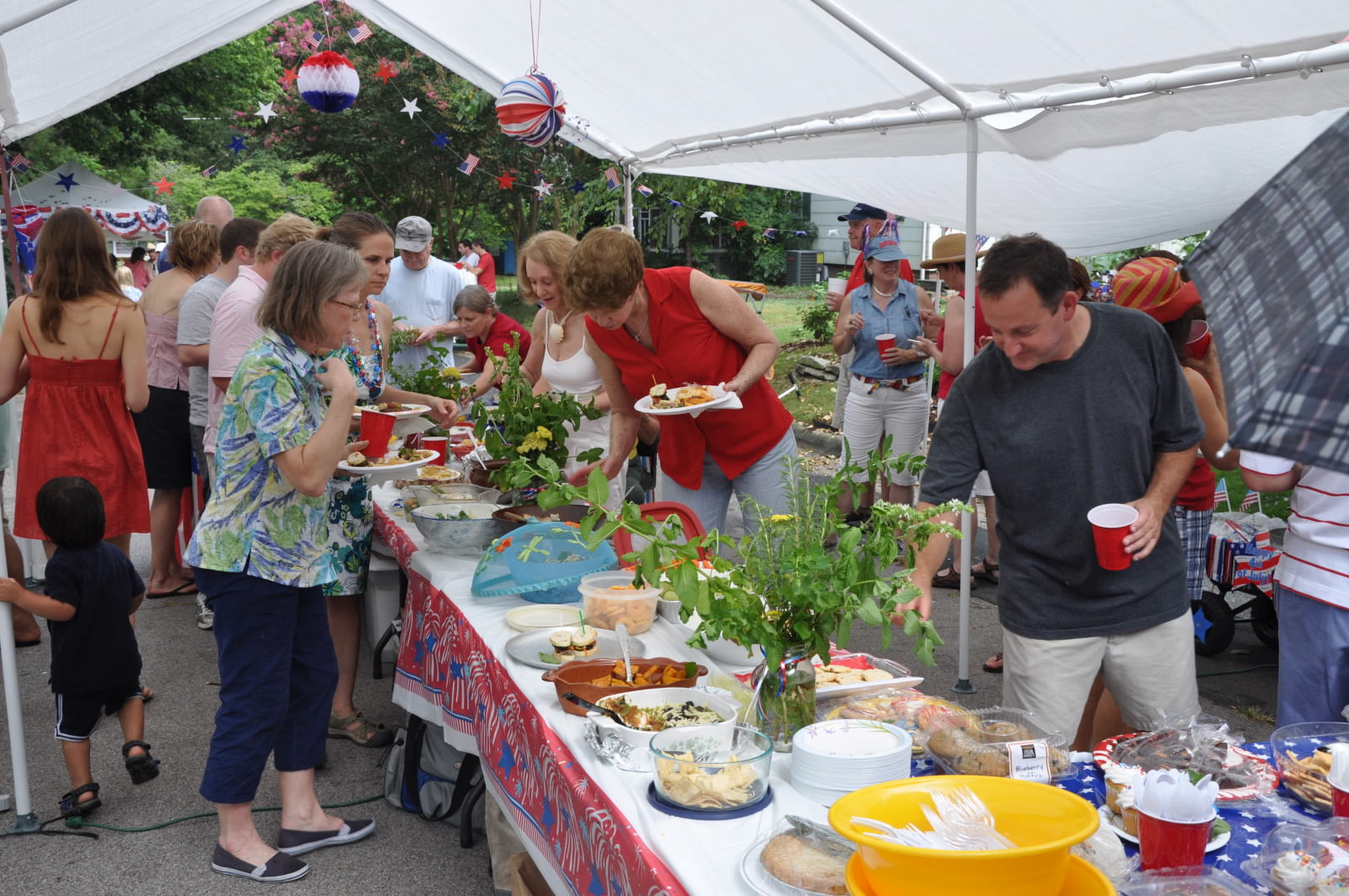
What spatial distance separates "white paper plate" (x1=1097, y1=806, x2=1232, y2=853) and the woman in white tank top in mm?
2309

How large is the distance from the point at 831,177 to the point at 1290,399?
15.6ft

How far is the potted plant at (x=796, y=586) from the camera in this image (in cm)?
172

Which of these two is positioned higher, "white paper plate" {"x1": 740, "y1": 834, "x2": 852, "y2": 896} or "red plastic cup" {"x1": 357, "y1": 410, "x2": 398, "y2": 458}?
"red plastic cup" {"x1": 357, "y1": 410, "x2": 398, "y2": 458}

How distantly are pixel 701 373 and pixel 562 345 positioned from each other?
1.09m

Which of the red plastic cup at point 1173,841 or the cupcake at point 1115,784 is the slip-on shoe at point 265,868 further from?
the red plastic cup at point 1173,841

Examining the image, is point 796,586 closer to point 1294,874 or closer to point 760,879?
point 760,879

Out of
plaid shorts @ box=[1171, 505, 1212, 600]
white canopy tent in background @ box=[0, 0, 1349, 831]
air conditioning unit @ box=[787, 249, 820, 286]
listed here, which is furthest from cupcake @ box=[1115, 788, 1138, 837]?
air conditioning unit @ box=[787, 249, 820, 286]

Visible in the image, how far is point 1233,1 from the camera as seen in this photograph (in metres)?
2.64

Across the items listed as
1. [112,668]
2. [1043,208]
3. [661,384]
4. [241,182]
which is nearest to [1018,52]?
[661,384]

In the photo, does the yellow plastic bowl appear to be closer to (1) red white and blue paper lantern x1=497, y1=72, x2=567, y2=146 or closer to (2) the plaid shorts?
(2) the plaid shorts

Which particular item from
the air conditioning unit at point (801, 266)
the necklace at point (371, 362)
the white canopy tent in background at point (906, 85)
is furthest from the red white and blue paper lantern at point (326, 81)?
the air conditioning unit at point (801, 266)

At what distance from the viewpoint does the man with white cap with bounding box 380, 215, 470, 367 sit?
5980 mm

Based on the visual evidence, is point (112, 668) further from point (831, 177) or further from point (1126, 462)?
point (831, 177)

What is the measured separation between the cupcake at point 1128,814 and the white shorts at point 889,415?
4.37 meters
